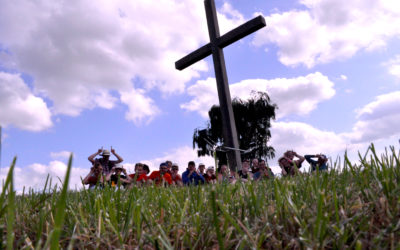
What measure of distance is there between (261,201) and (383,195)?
60 centimetres

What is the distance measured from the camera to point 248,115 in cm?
2369

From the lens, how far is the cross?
8.02m

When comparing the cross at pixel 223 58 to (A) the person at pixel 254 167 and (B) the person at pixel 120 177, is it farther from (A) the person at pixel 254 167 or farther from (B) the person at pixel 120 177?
(B) the person at pixel 120 177

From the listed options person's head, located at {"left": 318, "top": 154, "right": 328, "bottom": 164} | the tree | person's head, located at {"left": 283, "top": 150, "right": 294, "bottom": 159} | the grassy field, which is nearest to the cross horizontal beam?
person's head, located at {"left": 283, "top": 150, "right": 294, "bottom": 159}

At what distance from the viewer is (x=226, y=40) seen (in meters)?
8.34

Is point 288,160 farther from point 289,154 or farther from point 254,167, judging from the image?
point 254,167

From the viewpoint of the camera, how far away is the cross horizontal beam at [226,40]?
7946 mm

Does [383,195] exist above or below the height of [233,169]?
below

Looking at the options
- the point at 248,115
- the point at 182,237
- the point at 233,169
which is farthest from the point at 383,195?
the point at 248,115

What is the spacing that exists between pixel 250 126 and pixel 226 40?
→ 15.5 meters

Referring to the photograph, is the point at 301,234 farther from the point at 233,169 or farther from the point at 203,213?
the point at 233,169

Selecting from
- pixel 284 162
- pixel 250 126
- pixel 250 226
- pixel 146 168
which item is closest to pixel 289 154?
pixel 284 162

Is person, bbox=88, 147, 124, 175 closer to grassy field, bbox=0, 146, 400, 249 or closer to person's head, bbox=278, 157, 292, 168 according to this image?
person's head, bbox=278, 157, 292, 168

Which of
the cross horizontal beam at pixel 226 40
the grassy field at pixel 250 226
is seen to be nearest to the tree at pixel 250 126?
the cross horizontal beam at pixel 226 40
